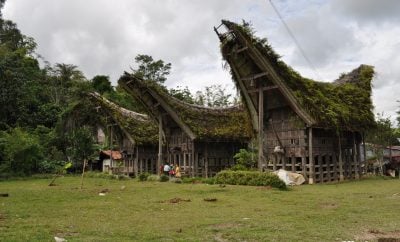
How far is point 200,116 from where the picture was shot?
29.6m

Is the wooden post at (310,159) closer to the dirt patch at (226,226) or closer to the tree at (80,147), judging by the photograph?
the dirt patch at (226,226)

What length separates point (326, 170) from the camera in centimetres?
2425

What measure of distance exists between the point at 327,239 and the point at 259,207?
471 centimetres

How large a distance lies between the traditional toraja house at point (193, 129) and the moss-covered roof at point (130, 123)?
2.03 meters

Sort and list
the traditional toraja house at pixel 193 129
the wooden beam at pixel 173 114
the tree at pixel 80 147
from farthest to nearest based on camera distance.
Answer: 1. the tree at pixel 80 147
2. the traditional toraja house at pixel 193 129
3. the wooden beam at pixel 173 114

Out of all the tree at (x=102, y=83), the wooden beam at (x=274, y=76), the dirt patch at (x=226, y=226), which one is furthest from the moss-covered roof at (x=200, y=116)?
the tree at (x=102, y=83)

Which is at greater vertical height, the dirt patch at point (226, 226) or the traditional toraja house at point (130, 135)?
the traditional toraja house at point (130, 135)

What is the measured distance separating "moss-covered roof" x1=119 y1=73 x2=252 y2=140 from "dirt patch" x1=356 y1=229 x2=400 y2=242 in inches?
753

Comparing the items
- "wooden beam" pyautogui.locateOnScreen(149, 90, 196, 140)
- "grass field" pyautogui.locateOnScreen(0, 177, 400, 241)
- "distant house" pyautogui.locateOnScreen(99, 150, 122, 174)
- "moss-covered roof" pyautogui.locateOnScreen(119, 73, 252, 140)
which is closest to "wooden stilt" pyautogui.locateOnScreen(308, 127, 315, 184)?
A: "moss-covered roof" pyautogui.locateOnScreen(119, 73, 252, 140)

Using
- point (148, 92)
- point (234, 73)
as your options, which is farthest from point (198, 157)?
point (234, 73)

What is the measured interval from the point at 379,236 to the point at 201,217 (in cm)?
414

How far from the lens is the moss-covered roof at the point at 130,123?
3266 centimetres

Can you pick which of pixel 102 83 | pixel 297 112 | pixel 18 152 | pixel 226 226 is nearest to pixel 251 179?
pixel 297 112

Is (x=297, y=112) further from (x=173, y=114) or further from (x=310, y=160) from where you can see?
(x=173, y=114)
